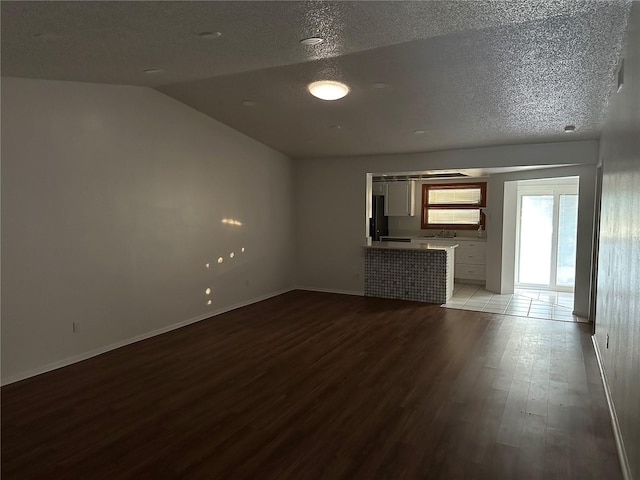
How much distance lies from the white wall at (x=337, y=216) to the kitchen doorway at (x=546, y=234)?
103 cm

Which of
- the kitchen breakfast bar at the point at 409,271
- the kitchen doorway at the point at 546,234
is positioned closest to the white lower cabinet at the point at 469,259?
the kitchen doorway at the point at 546,234

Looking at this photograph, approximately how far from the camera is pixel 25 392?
3.31m

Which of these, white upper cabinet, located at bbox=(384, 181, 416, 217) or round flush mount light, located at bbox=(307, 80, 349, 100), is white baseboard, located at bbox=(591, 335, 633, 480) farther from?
white upper cabinet, located at bbox=(384, 181, 416, 217)

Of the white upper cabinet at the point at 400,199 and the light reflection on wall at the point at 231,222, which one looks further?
the white upper cabinet at the point at 400,199

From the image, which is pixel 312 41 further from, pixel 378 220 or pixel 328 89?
pixel 378 220

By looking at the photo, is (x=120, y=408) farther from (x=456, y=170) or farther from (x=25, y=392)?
(x=456, y=170)

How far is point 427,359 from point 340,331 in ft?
4.17

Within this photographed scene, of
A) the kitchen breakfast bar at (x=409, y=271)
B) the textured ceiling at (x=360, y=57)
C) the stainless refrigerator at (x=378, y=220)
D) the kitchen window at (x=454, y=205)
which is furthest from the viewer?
the stainless refrigerator at (x=378, y=220)

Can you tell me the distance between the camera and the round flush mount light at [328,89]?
4.03m

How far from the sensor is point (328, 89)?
13.3 ft

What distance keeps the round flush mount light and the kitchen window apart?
17.6 feet

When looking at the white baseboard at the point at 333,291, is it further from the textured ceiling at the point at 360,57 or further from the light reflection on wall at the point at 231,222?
the textured ceiling at the point at 360,57

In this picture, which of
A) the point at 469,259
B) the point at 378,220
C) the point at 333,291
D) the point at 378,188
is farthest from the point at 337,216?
the point at 469,259

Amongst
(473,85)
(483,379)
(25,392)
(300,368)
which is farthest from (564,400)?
(25,392)
